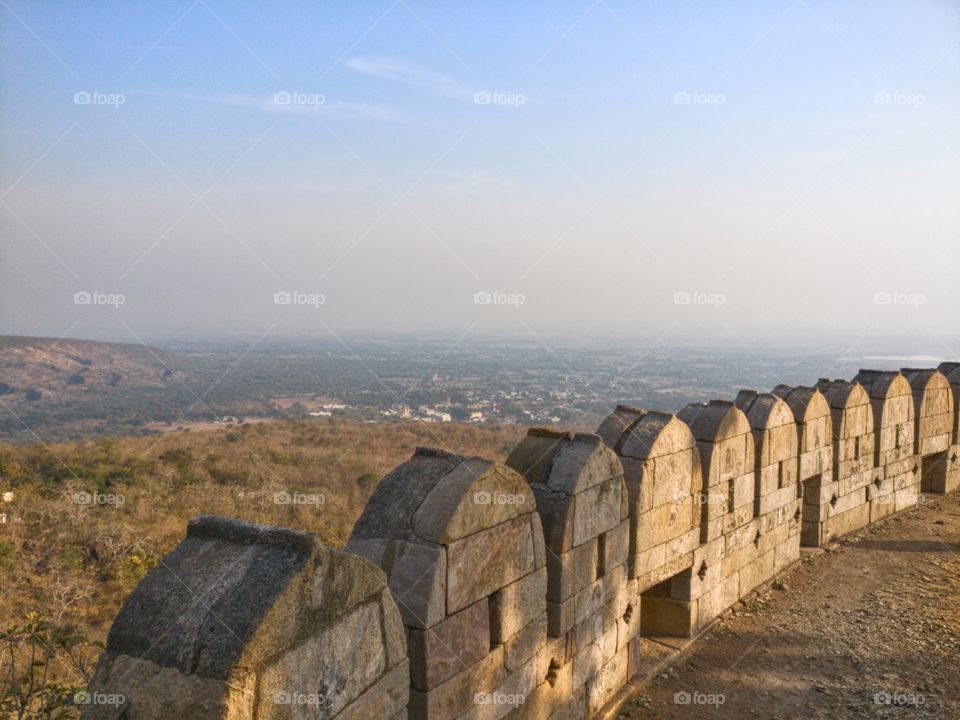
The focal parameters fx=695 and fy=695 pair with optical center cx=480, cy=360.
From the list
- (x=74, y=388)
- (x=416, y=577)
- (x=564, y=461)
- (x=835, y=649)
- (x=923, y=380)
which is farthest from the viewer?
(x=74, y=388)

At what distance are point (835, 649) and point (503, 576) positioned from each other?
4220mm

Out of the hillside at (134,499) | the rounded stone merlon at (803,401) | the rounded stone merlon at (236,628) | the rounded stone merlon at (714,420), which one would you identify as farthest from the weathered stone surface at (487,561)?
the rounded stone merlon at (803,401)

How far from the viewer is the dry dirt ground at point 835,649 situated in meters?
5.41

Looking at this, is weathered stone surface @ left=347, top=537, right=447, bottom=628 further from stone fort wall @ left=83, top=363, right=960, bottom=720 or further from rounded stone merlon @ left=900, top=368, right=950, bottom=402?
rounded stone merlon @ left=900, top=368, right=950, bottom=402

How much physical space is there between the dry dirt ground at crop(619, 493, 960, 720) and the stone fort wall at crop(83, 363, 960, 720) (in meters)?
0.29

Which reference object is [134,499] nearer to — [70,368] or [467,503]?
[467,503]

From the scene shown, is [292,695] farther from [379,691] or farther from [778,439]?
[778,439]

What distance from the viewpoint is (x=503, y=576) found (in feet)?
12.6

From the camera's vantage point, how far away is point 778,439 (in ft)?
24.4

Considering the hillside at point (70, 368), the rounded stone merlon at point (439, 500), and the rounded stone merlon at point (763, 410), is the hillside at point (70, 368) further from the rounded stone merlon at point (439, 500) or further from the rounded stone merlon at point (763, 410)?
the rounded stone merlon at point (439, 500)

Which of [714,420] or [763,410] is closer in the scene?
[714,420]

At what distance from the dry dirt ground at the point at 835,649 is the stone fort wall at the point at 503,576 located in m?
0.29

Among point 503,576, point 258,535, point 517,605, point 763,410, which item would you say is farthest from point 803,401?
point 258,535

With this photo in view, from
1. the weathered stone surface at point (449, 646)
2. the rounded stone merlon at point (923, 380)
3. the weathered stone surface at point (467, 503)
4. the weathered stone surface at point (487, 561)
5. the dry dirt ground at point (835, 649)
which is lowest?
the dry dirt ground at point (835, 649)
